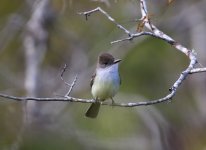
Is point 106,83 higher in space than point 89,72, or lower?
higher

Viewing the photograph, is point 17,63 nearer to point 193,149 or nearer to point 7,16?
point 7,16

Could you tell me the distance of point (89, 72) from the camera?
15.0m

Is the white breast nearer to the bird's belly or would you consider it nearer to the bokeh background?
the bird's belly

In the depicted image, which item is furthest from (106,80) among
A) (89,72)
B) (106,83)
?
(89,72)

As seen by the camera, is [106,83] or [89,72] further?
[89,72]

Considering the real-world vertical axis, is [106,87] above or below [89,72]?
above

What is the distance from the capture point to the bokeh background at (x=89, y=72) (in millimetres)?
14680

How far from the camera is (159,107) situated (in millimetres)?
17438

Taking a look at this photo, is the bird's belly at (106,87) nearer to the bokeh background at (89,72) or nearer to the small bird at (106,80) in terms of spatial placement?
the small bird at (106,80)

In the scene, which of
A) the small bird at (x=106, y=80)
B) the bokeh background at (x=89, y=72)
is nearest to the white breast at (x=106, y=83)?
the small bird at (x=106, y=80)

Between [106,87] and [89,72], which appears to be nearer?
[106,87]

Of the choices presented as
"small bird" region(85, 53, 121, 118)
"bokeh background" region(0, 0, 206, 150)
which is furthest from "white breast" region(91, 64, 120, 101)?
"bokeh background" region(0, 0, 206, 150)

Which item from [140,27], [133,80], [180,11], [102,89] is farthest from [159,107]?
[140,27]

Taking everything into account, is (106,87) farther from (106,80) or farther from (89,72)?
(89,72)
